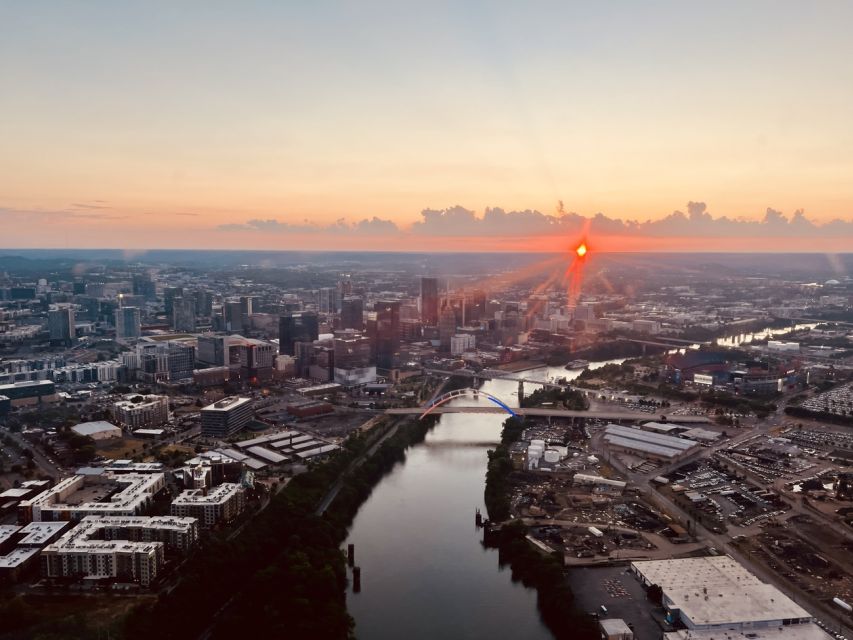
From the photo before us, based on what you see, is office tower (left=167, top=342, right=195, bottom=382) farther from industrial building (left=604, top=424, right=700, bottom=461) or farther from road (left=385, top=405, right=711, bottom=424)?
industrial building (left=604, top=424, right=700, bottom=461)

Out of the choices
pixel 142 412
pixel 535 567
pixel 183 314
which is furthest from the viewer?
pixel 183 314

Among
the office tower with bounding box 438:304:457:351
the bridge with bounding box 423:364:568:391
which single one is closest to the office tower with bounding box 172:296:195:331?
the office tower with bounding box 438:304:457:351

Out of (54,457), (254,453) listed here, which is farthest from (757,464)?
(54,457)

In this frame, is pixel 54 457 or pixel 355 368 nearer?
pixel 54 457

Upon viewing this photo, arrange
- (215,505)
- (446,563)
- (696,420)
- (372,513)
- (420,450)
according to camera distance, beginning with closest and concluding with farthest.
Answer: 1. (446,563)
2. (215,505)
3. (372,513)
4. (420,450)
5. (696,420)

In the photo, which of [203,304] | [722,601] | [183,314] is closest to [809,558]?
[722,601]

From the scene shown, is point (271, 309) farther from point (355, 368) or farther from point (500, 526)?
point (500, 526)

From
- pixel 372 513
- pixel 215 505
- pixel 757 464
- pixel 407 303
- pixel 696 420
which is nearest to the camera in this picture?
pixel 215 505

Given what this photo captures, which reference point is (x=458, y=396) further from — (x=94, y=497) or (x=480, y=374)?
(x=94, y=497)

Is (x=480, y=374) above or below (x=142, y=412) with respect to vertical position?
below
